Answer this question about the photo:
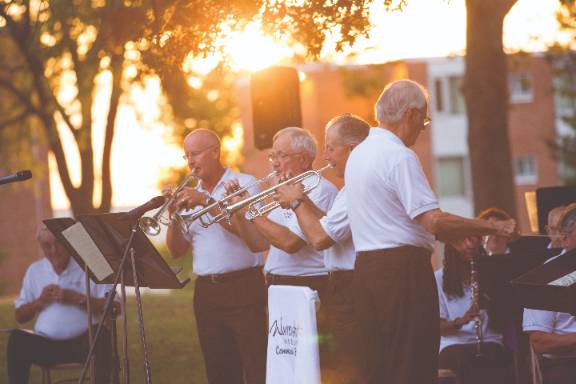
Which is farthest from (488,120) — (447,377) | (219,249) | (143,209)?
(143,209)

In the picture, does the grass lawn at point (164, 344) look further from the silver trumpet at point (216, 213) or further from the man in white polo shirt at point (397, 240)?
the man in white polo shirt at point (397, 240)

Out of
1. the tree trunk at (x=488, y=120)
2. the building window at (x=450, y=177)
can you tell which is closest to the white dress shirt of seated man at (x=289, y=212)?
the tree trunk at (x=488, y=120)

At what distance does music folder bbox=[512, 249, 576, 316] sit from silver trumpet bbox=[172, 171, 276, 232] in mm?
1913

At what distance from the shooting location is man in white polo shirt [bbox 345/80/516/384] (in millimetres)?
5891

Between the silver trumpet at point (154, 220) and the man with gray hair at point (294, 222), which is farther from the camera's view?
the silver trumpet at point (154, 220)

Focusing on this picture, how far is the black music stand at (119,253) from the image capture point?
7398 millimetres

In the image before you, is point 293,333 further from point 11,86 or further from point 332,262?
point 11,86

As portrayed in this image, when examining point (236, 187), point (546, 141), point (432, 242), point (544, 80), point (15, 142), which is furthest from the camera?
point (544, 80)

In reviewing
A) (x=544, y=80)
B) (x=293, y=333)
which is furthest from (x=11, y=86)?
(x=544, y=80)

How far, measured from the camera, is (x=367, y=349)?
20.0ft

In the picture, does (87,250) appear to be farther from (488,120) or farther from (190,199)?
(488,120)

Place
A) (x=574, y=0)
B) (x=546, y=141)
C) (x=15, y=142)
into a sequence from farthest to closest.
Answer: (x=546, y=141) < (x=15, y=142) < (x=574, y=0)

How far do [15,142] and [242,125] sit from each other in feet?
43.4

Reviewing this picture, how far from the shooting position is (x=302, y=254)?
7.73 m
